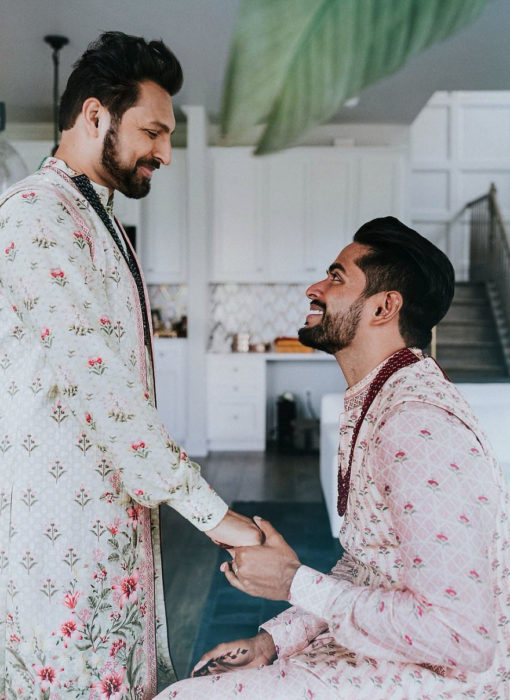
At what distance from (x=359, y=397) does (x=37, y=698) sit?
2.57ft

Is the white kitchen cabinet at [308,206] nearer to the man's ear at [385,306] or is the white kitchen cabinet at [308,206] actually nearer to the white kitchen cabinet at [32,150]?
the white kitchen cabinet at [32,150]

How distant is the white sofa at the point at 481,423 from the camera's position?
357cm

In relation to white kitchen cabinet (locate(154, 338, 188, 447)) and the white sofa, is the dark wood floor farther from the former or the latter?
the white sofa

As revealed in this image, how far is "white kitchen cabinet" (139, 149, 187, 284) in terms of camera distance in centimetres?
653

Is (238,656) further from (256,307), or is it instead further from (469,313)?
(469,313)

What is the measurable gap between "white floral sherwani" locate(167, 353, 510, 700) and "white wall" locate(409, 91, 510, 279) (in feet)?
27.0

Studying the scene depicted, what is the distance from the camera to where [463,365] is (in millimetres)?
7270

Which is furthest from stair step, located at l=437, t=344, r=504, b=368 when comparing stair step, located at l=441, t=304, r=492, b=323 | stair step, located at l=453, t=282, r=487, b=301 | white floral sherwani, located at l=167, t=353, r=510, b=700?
white floral sherwani, located at l=167, t=353, r=510, b=700

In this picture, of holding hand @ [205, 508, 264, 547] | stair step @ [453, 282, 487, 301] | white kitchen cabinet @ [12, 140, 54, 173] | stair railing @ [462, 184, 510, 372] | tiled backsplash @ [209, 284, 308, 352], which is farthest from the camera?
stair step @ [453, 282, 487, 301]

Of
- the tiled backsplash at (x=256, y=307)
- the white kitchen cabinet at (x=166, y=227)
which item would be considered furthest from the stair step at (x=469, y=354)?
the white kitchen cabinet at (x=166, y=227)

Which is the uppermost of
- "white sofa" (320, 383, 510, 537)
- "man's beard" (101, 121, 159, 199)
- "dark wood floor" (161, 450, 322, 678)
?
"man's beard" (101, 121, 159, 199)

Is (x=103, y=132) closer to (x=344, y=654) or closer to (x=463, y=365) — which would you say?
(x=344, y=654)

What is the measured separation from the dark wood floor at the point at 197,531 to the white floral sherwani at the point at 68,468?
1.63 metres

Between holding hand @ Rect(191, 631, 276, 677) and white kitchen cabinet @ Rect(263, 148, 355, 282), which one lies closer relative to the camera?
holding hand @ Rect(191, 631, 276, 677)
